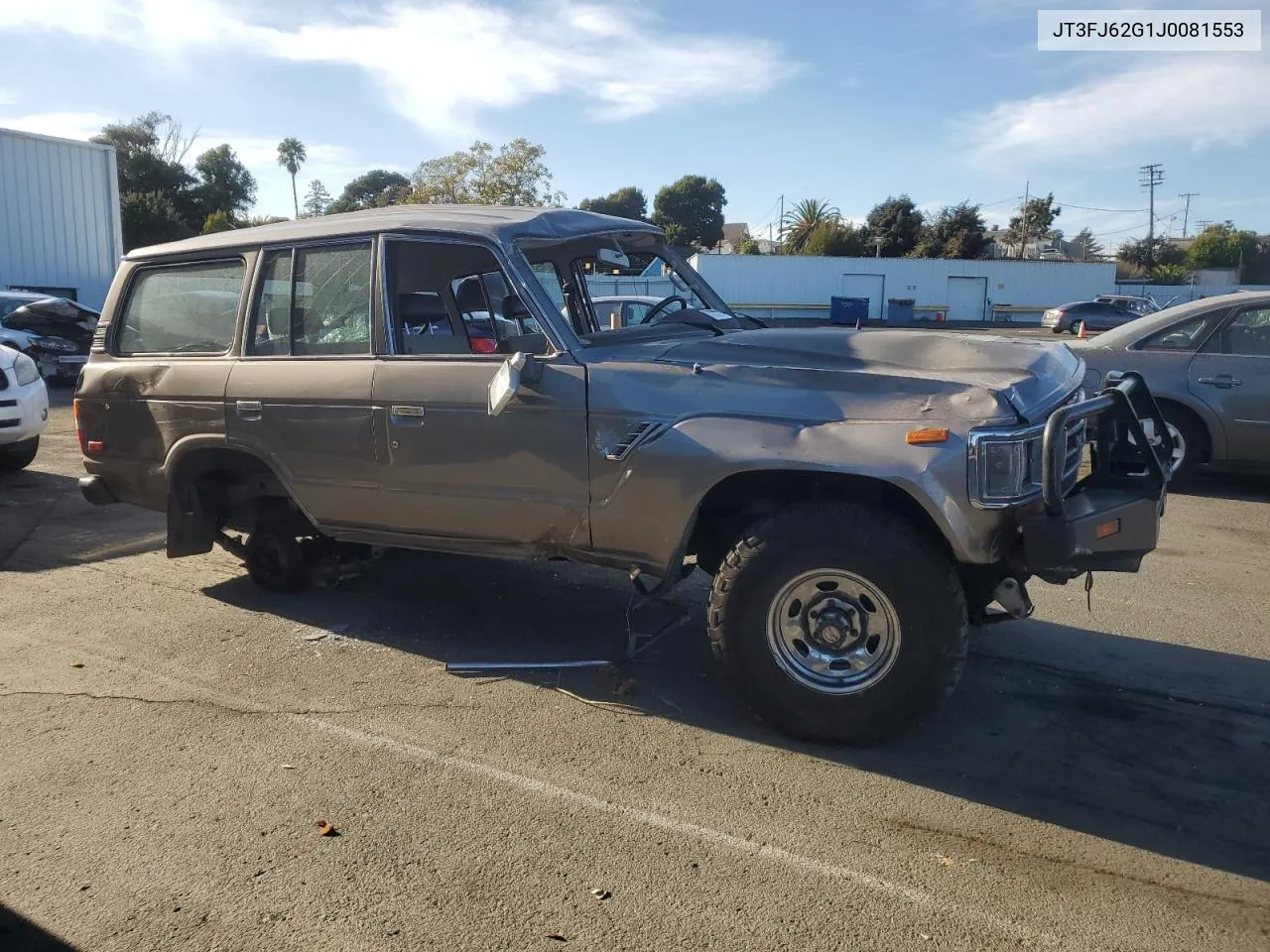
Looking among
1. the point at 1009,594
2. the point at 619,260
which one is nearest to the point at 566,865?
the point at 1009,594

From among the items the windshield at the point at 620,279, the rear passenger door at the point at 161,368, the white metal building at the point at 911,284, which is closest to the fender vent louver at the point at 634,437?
the windshield at the point at 620,279

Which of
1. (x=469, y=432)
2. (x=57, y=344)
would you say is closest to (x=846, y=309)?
(x=57, y=344)

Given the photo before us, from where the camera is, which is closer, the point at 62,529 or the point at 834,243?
the point at 62,529

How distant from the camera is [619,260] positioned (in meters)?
5.37

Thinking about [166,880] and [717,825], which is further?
[717,825]

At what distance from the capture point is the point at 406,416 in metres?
4.57

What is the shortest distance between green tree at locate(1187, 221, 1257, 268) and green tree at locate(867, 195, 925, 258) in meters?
20.0

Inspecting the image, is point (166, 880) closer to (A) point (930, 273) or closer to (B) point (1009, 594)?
(B) point (1009, 594)

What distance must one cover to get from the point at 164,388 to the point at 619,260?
2.52 meters

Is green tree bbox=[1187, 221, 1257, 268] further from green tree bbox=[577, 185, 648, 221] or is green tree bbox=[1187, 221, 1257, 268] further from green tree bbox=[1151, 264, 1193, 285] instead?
green tree bbox=[577, 185, 648, 221]

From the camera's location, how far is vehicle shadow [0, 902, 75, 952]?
2.74m

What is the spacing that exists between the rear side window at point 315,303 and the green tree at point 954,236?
5732cm

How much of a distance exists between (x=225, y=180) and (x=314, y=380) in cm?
6372

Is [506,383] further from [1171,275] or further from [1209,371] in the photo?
[1171,275]
